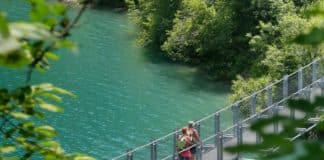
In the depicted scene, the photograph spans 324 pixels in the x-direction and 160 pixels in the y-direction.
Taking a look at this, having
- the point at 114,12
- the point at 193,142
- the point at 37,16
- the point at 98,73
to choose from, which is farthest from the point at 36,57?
the point at 114,12

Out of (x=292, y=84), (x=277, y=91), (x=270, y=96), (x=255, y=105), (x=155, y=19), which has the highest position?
(x=155, y=19)

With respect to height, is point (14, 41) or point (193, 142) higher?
point (193, 142)

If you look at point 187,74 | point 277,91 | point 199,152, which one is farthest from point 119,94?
point 199,152

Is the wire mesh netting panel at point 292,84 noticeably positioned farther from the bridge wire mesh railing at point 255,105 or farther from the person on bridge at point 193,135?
the person on bridge at point 193,135

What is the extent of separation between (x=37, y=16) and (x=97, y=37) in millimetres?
29607

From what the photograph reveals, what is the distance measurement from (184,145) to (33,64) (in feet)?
33.7

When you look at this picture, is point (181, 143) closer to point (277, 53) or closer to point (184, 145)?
point (184, 145)

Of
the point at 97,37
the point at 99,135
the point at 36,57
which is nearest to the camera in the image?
the point at 36,57

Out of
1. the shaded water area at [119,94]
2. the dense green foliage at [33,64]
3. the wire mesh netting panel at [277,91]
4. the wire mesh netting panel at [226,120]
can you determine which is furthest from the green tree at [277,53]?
the dense green foliage at [33,64]

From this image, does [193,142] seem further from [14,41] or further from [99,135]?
[14,41]

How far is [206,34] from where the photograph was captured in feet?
Answer: 93.9

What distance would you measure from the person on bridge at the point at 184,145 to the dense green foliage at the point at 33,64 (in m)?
9.55

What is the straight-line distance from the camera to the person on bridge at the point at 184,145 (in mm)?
11609

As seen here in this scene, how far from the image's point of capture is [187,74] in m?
27.1
